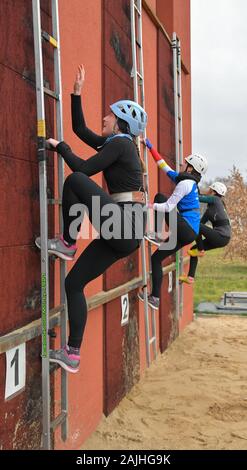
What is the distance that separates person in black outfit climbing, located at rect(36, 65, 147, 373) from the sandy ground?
1.70m

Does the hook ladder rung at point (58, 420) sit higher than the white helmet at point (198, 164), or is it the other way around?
the white helmet at point (198, 164)

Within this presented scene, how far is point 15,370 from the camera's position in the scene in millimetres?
2994

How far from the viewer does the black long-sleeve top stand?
3.04 metres

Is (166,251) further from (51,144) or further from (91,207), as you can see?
(51,144)

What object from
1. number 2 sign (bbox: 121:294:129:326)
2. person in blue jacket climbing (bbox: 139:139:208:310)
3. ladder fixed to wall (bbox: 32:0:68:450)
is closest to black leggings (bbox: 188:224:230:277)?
person in blue jacket climbing (bbox: 139:139:208:310)

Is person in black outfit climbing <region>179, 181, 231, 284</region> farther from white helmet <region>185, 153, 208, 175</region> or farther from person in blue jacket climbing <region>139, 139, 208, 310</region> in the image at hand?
person in blue jacket climbing <region>139, 139, 208, 310</region>

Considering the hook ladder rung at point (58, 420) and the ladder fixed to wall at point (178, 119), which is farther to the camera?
the ladder fixed to wall at point (178, 119)

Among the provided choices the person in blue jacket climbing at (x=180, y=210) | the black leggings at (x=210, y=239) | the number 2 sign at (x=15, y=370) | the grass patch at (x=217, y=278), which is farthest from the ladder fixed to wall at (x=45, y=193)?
the grass patch at (x=217, y=278)

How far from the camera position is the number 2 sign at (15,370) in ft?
9.56

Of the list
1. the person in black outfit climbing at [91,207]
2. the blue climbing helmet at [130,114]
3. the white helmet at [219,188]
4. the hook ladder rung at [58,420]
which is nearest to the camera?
the person in black outfit climbing at [91,207]

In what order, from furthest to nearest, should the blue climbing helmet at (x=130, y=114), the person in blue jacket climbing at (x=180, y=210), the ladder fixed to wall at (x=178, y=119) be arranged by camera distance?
1. the ladder fixed to wall at (x=178, y=119)
2. the person in blue jacket climbing at (x=180, y=210)
3. the blue climbing helmet at (x=130, y=114)

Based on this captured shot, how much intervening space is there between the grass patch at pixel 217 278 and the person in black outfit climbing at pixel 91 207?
9196mm

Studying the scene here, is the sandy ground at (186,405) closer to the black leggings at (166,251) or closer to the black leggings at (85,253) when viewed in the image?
the black leggings at (166,251)

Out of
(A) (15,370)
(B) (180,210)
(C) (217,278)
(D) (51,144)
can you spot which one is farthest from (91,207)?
(C) (217,278)
